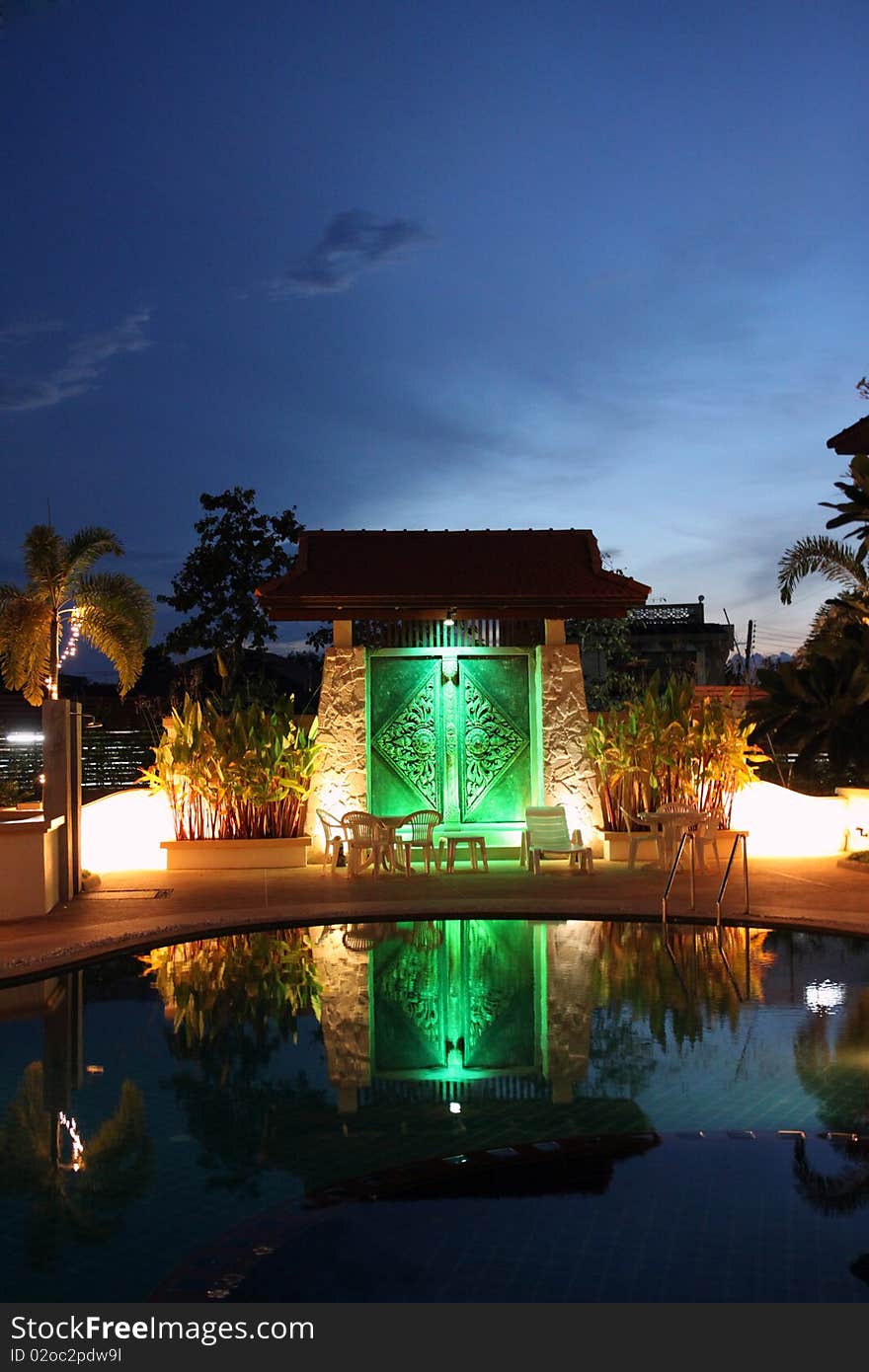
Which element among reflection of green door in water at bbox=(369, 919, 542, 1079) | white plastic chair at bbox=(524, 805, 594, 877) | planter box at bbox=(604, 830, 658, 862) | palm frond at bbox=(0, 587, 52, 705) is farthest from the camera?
palm frond at bbox=(0, 587, 52, 705)

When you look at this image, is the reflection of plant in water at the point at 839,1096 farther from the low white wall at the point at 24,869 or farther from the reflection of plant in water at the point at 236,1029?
the low white wall at the point at 24,869

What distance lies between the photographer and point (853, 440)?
40.1 feet

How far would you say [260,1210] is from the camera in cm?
471

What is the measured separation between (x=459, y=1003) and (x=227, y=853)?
6.43 metres

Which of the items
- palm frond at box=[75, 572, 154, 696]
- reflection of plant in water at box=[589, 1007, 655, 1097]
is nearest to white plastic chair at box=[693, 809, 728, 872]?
reflection of plant in water at box=[589, 1007, 655, 1097]

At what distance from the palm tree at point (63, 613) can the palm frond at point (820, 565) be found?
1235 cm

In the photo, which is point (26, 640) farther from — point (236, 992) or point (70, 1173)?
point (70, 1173)

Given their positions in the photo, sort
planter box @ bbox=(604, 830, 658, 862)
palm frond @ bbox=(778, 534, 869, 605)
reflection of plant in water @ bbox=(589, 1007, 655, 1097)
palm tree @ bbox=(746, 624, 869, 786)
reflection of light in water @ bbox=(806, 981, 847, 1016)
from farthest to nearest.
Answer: palm frond @ bbox=(778, 534, 869, 605) < planter box @ bbox=(604, 830, 658, 862) < palm tree @ bbox=(746, 624, 869, 786) < reflection of light in water @ bbox=(806, 981, 847, 1016) < reflection of plant in water @ bbox=(589, 1007, 655, 1097)

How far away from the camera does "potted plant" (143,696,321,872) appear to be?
14.1 m

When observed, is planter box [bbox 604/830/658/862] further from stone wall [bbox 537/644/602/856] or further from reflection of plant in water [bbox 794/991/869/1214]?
reflection of plant in water [bbox 794/991/869/1214]

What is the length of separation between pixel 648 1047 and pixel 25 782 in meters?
14.6

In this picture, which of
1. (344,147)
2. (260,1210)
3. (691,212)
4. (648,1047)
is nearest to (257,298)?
(344,147)

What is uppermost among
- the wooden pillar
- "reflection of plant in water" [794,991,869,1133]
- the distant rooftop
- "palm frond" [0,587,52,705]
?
the distant rooftop

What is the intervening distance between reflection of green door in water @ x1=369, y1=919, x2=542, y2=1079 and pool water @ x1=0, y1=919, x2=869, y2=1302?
3 cm
